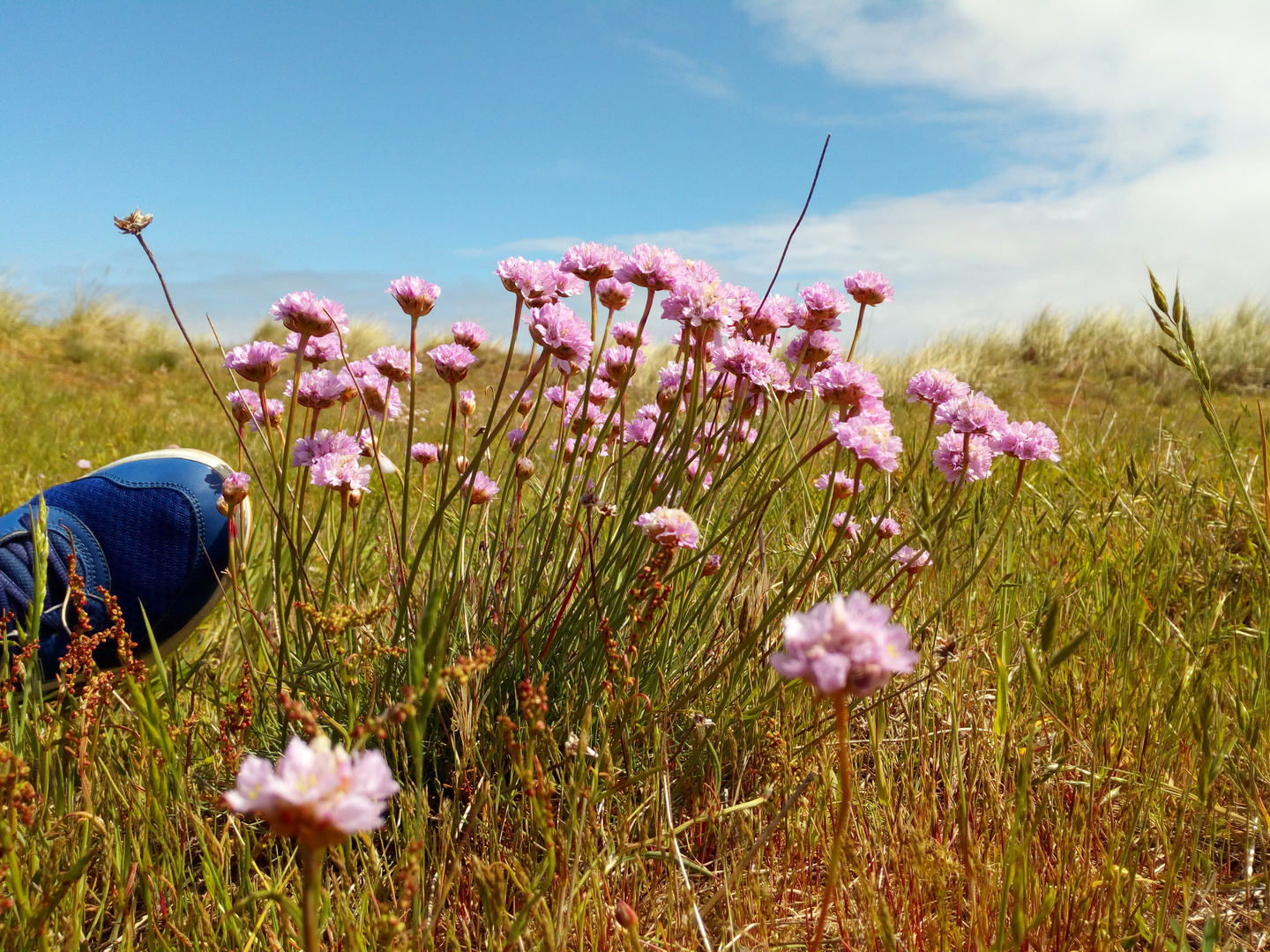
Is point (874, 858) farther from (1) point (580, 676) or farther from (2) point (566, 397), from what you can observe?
(2) point (566, 397)

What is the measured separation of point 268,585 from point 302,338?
725 millimetres

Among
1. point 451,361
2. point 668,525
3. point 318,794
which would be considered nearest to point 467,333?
point 451,361

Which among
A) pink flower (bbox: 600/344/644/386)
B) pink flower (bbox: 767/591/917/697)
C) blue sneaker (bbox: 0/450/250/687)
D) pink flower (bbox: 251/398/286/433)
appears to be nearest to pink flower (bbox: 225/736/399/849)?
pink flower (bbox: 767/591/917/697)

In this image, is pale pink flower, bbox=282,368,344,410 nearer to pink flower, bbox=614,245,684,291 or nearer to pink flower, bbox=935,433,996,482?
pink flower, bbox=614,245,684,291

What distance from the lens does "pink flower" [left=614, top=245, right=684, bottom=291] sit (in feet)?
4.21

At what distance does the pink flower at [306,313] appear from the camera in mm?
1234

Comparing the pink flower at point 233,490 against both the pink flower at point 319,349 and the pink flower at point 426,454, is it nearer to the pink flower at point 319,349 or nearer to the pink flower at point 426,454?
the pink flower at point 319,349

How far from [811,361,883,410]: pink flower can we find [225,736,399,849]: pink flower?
0.98 m

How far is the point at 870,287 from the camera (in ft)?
4.98

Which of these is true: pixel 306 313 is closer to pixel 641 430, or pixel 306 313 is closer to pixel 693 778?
pixel 641 430

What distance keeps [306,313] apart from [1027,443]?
1.13 meters

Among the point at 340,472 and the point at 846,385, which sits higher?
the point at 846,385

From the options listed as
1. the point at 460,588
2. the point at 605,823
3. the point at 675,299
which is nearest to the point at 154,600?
the point at 460,588

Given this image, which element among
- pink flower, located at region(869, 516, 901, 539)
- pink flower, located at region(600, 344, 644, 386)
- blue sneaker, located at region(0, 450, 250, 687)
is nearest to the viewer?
pink flower, located at region(869, 516, 901, 539)
